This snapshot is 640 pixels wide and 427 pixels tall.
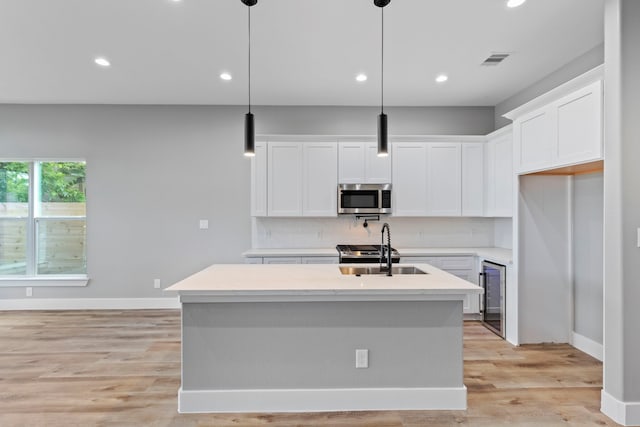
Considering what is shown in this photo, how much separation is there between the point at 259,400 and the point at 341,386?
0.56 m

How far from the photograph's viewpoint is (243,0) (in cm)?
246

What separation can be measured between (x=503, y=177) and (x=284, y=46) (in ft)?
9.47

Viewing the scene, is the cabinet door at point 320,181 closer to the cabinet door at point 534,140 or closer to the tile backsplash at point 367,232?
the tile backsplash at point 367,232

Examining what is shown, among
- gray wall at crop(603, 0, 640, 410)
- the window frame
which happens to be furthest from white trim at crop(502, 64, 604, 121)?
the window frame

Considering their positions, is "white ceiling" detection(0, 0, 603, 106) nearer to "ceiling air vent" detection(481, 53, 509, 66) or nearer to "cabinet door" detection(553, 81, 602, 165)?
"ceiling air vent" detection(481, 53, 509, 66)

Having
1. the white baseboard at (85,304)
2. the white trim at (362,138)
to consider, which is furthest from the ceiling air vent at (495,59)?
the white baseboard at (85,304)

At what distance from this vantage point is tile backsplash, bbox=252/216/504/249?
4.89m

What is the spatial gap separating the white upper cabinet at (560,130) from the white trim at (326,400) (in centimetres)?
203

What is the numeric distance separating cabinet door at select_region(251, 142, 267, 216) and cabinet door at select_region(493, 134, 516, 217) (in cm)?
288

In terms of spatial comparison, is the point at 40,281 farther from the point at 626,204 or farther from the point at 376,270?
the point at 626,204

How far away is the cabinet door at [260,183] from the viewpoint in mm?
4555

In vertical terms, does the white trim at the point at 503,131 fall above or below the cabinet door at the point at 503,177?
above

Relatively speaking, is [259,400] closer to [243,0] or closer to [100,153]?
[243,0]

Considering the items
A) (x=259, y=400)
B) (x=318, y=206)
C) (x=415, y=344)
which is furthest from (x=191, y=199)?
(x=415, y=344)
